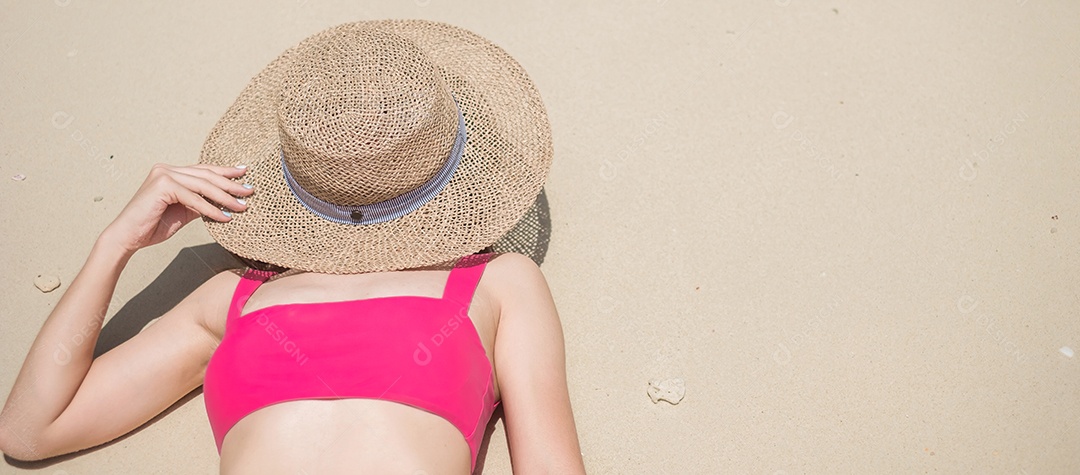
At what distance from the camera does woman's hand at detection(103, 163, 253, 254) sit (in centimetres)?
179

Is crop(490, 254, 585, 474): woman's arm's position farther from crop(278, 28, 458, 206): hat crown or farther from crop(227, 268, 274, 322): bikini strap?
crop(227, 268, 274, 322): bikini strap

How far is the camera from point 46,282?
7.68ft

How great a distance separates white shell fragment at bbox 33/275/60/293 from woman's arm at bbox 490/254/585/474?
1.43 meters

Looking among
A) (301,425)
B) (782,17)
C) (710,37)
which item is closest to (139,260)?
(301,425)

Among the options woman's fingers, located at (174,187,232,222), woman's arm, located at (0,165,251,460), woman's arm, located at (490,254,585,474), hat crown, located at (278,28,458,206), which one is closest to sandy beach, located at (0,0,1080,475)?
woman's arm, located at (0,165,251,460)

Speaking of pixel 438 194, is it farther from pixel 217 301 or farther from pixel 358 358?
pixel 217 301

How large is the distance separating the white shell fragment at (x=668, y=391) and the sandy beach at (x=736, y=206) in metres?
0.02

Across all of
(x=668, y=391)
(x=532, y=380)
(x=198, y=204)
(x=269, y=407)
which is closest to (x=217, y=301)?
(x=198, y=204)

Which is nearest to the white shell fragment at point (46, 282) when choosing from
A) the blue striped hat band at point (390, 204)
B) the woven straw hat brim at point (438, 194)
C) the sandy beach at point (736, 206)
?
the sandy beach at point (736, 206)

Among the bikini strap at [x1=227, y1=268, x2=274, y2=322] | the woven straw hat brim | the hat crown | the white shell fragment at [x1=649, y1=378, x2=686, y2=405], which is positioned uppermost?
the hat crown

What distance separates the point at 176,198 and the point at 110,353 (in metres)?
0.41

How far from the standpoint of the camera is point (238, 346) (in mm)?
1657

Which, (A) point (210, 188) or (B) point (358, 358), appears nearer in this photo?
(B) point (358, 358)

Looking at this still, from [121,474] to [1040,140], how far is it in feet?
9.27
